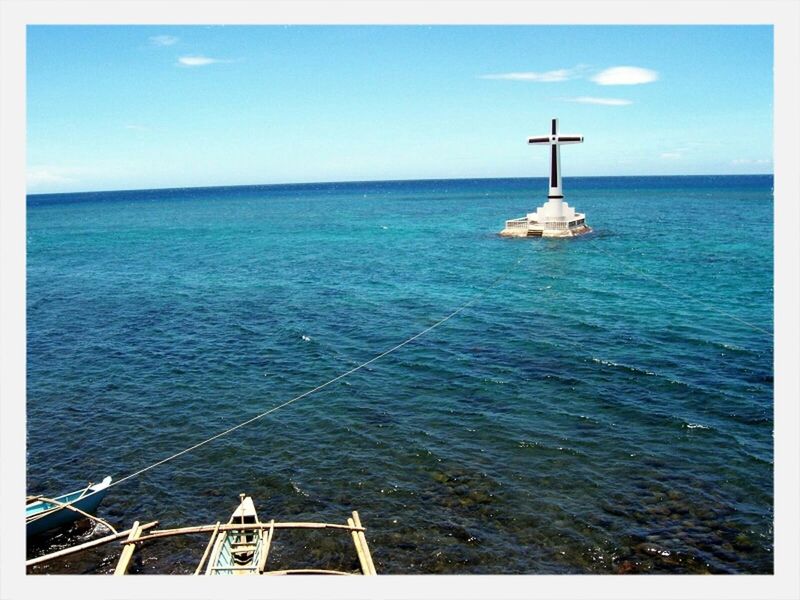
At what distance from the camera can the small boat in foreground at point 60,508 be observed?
54.9ft

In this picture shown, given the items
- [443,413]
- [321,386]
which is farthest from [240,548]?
[321,386]

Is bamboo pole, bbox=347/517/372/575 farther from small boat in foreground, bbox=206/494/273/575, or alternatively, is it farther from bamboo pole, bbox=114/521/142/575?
bamboo pole, bbox=114/521/142/575

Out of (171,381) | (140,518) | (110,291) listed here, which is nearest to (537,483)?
(140,518)

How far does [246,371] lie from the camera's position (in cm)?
2877

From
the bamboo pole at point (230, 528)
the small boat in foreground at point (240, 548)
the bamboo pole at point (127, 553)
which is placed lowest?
the small boat in foreground at point (240, 548)

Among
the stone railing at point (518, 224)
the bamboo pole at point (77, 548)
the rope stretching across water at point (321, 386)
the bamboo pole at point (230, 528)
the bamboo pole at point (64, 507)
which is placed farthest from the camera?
the stone railing at point (518, 224)

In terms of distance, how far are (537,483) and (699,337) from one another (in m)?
17.5

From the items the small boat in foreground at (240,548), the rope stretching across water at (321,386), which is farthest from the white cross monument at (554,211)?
the small boat in foreground at (240,548)

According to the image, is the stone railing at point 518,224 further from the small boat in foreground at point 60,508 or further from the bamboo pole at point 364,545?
the small boat in foreground at point 60,508

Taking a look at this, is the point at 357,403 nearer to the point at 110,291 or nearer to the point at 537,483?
the point at 537,483

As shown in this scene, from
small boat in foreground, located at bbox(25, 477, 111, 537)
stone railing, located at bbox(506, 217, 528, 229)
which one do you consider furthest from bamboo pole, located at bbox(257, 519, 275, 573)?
stone railing, located at bbox(506, 217, 528, 229)

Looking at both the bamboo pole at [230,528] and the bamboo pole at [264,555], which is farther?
the bamboo pole at [230,528]

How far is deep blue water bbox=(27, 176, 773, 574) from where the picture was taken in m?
16.3

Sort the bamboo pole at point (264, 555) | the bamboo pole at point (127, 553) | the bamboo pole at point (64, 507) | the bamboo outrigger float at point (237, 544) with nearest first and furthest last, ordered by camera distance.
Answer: the bamboo pole at point (127, 553)
the bamboo pole at point (264, 555)
the bamboo outrigger float at point (237, 544)
the bamboo pole at point (64, 507)
